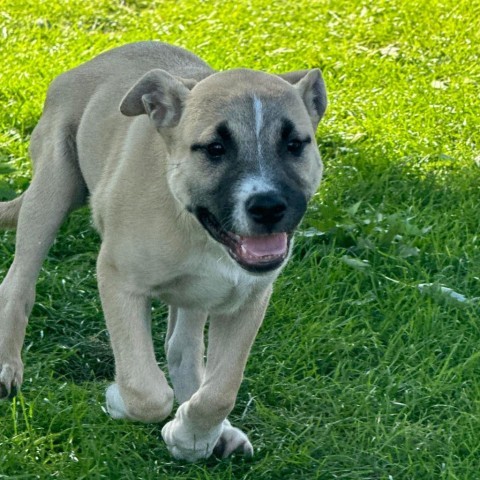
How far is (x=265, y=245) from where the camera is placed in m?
4.52

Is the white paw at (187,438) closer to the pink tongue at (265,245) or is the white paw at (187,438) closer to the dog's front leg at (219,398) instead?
the dog's front leg at (219,398)

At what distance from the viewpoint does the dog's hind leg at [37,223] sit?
5305 millimetres

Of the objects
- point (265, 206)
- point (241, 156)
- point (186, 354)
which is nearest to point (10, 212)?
point (186, 354)

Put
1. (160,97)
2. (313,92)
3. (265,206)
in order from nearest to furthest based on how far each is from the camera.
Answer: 1. (265,206)
2. (160,97)
3. (313,92)

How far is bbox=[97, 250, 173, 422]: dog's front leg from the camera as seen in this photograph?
15.1ft

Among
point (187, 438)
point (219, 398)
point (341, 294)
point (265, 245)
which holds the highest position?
point (265, 245)

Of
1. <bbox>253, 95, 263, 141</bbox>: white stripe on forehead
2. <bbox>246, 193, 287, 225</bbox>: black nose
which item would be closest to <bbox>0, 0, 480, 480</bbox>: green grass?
<bbox>246, 193, 287, 225</bbox>: black nose

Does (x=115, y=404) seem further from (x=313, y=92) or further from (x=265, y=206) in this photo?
(x=313, y=92)

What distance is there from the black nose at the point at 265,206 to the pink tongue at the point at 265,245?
0.18 meters

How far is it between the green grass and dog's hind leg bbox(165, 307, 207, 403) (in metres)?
0.23

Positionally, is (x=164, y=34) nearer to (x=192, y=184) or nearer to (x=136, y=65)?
(x=136, y=65)

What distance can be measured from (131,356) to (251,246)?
616 millimetres

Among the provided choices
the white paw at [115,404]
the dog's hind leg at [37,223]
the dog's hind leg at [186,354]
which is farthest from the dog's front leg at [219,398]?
the dog's hind leg at [37,223]

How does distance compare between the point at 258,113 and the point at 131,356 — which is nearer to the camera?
the point at 258,113
